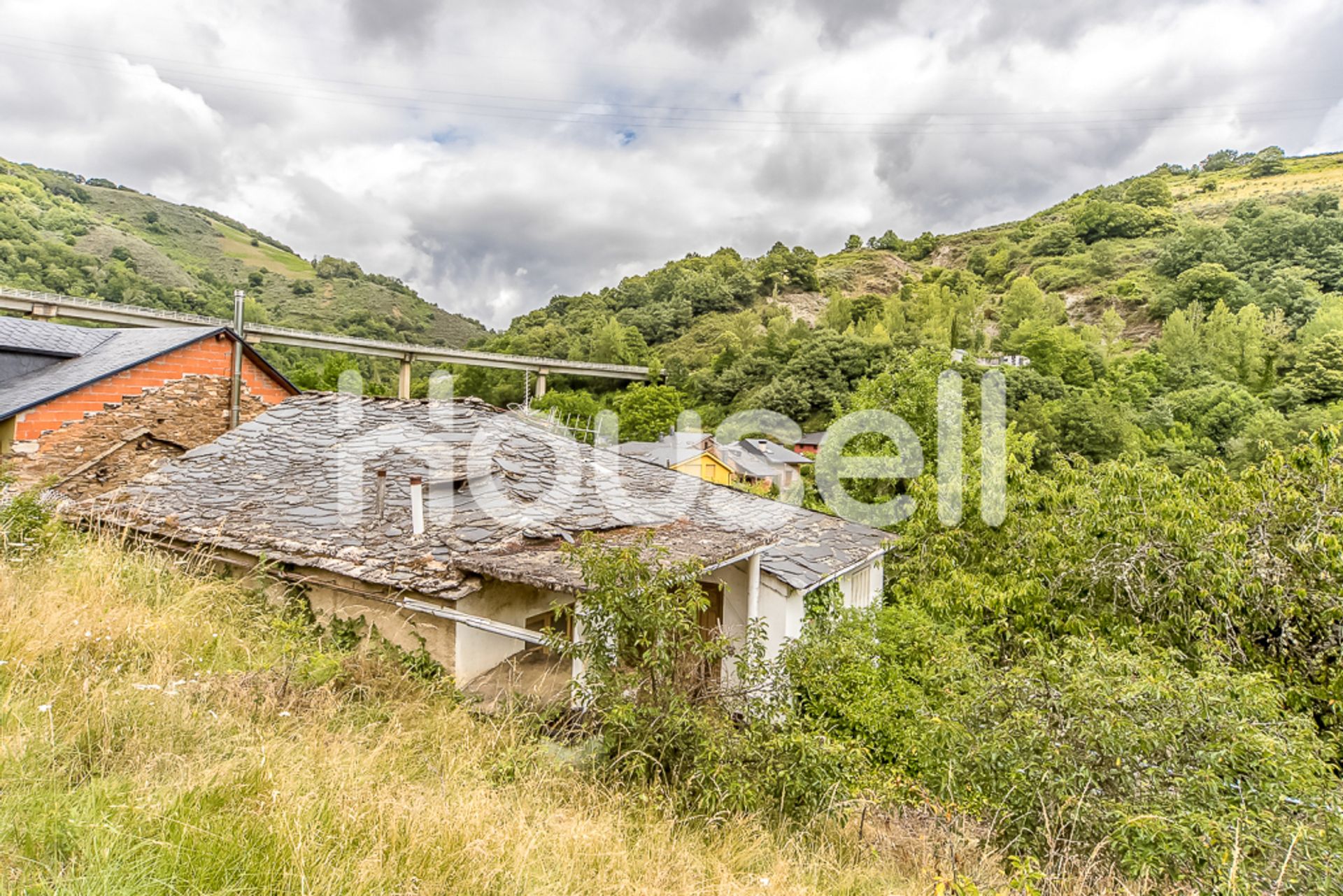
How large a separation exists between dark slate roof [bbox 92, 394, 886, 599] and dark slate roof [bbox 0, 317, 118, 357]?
149 inches

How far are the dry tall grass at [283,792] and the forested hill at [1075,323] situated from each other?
14.0m

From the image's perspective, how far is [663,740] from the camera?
3.58 meters

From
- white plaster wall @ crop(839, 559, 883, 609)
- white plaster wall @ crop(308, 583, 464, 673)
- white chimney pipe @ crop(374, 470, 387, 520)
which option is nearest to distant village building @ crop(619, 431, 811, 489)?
white plaster wall @ crop(839, 559, 883, 609)

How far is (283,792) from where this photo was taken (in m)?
2.33

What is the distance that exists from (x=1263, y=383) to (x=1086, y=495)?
143 feet

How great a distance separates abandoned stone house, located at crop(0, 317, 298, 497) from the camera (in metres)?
8.55

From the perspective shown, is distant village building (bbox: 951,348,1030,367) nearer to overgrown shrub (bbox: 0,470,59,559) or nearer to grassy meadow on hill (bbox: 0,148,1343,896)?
Answer: grassy meadow on hill (bbox: 0,148,1343,896)

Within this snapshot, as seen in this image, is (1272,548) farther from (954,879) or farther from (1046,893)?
(954,879)

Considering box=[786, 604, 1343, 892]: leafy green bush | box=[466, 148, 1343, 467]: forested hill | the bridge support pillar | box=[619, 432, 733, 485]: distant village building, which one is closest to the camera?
box=[786, 604, 1343, 892]: leafy green bush

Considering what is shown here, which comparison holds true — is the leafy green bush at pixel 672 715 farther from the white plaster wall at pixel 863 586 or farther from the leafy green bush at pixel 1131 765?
the white plaster wall at pixel 863 586

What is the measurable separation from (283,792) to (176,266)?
71.3 meters

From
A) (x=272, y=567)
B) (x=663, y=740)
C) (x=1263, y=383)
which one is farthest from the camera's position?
(x=1263, y=383)

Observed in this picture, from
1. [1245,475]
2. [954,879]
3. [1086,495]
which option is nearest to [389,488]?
[954,879]

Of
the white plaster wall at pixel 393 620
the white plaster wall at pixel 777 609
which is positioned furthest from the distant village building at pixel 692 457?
the white plaster wall at pixel 393 620
